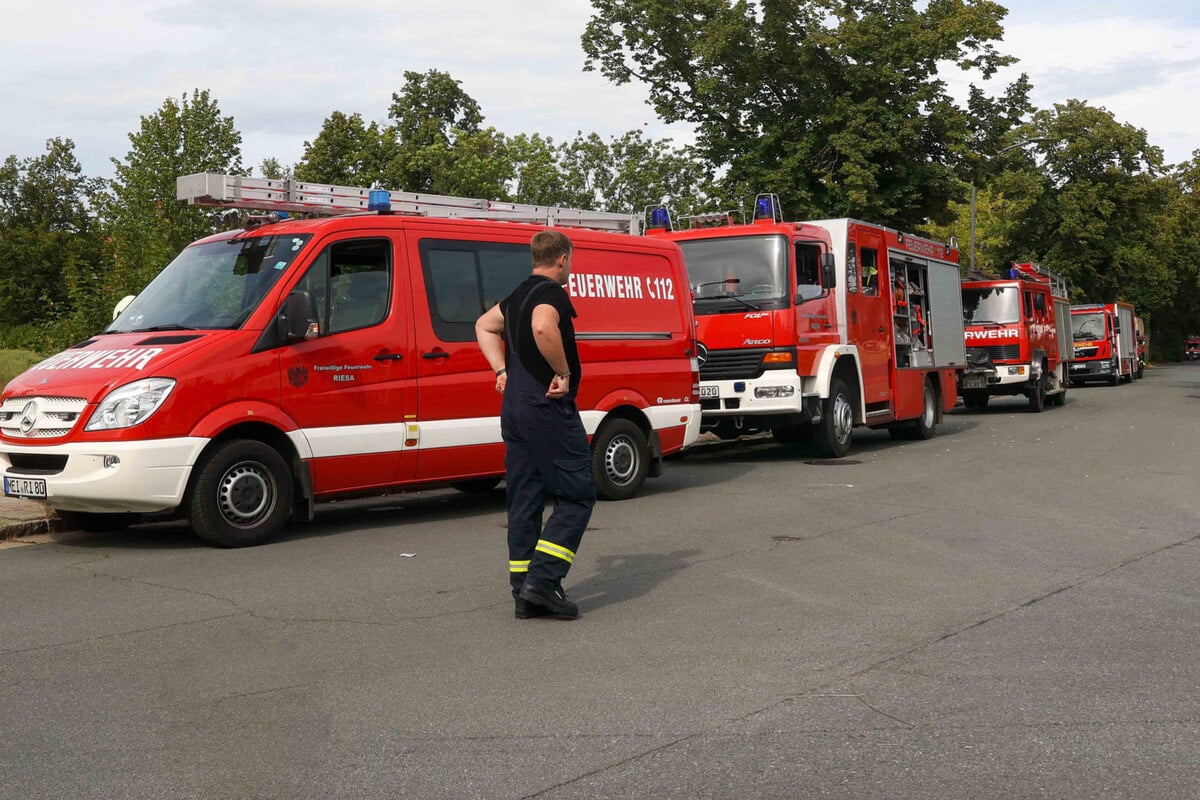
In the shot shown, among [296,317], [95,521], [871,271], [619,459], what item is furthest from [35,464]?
[871,271]

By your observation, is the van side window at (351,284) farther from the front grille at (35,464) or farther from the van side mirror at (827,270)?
the van side mirror at (827,270)

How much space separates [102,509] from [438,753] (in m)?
5.06

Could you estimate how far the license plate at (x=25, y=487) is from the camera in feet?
27.8

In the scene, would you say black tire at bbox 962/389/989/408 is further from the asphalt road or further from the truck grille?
the truck grille

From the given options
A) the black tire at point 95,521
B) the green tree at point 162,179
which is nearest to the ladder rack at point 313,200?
the black tire at point 95,521

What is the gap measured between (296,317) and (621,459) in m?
3.57

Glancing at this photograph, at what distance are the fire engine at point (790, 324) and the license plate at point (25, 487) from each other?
326 inches

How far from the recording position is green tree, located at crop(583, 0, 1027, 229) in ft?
85.9

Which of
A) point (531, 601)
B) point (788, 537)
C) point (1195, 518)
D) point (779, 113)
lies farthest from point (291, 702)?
point (779, 113)

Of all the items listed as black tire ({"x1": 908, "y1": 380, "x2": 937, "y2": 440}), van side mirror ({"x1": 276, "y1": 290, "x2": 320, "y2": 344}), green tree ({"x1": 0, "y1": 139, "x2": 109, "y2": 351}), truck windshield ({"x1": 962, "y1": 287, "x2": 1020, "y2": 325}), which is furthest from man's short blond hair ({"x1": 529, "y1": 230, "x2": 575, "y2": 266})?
green tree ({"x1": 0, "y1": 139, "x2": 109, "y2": 351})

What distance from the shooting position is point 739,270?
1513 centimetres

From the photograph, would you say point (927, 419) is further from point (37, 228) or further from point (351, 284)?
point (37, 228)

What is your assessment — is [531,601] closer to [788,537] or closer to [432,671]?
[432,671]

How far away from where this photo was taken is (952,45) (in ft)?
86.5
